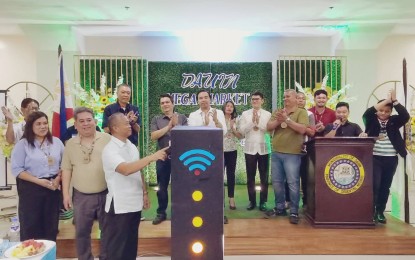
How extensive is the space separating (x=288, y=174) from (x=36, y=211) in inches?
88.5

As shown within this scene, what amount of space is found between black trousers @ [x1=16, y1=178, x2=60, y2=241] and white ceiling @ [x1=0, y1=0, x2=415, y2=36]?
2588 mm

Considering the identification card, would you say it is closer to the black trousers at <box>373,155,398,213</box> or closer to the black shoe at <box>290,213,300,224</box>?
the black shoe at <box>290,213,300,224</box>

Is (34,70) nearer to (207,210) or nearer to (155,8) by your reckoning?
(155,8)

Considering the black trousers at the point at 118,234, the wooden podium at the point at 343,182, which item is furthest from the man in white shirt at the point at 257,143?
the black trousers at the point at 118,234

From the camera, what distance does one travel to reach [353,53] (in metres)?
6.37

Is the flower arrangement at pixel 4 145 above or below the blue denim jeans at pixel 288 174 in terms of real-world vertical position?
above

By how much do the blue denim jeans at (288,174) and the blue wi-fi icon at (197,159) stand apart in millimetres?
1922

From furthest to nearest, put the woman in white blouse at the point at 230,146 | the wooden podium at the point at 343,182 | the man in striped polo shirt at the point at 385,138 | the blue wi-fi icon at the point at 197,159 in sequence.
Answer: the woman in white blouse at the point at 230,146
the man in striped polo shirt at the point at 385,138
the wooden podium at the point at 343,182
the blue wi-fi icon at the point at 197,159

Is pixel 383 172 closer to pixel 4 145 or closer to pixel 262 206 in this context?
pixel 262 206

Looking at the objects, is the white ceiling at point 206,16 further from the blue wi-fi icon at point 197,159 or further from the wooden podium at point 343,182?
the blue wi-fi icon at point 197,159

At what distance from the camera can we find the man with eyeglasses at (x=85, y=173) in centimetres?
260

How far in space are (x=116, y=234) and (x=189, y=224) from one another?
0.62 m

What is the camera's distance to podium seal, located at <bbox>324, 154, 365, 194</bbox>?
3.54 m

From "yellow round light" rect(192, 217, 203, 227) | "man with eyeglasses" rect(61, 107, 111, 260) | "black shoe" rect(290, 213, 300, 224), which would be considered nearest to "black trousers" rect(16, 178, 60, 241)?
"man with eyeglasses" rect(61, 107, 111, 260)
